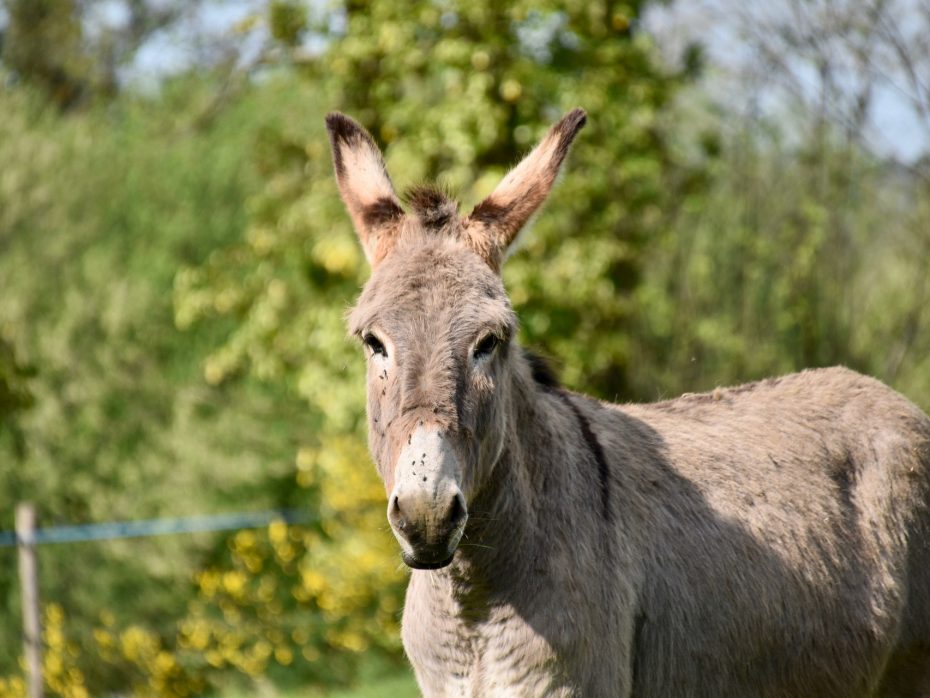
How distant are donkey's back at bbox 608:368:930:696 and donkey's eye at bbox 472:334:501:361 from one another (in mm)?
740

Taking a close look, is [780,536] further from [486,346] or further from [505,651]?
[486,346]

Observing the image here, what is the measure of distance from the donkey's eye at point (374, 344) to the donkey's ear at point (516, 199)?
Result: 49cm

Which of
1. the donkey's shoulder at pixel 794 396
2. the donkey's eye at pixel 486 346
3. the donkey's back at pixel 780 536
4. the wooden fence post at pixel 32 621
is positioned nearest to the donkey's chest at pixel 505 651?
the donkey's back at pixel 780 536

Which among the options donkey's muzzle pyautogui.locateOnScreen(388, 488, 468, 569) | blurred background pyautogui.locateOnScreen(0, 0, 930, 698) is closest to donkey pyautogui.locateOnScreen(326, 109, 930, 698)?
donkey's muzzle pyautogui.locateOnScreen(388, 488, 468, 569)

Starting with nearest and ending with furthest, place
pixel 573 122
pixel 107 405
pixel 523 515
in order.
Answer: pixel 523 515 → pixel 573 122 → pixel 107 405

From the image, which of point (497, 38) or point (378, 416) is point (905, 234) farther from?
point (378, 416)

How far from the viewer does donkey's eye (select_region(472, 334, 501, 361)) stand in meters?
3.73

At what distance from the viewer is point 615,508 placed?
161 inches

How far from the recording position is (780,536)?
14.5 feet

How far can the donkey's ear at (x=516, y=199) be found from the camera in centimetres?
415

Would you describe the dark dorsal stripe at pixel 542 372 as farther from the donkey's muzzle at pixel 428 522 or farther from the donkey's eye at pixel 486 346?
the donkey's muzzle at pixel 428 522

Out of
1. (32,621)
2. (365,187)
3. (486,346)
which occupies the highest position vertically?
(365,187)

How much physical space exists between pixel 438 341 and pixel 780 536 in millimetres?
1545

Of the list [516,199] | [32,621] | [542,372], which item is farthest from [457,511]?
[32,621]
